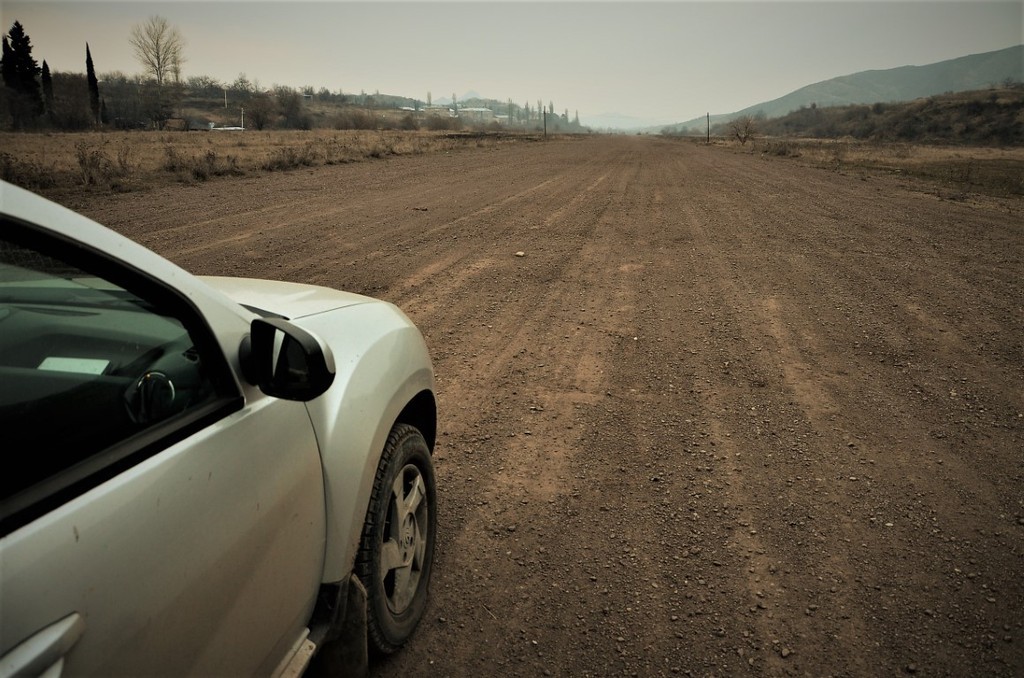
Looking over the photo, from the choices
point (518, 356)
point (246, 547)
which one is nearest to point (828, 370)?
point (518, 356)

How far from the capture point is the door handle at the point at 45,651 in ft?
2.94

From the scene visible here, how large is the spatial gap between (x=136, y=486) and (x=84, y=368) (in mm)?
451

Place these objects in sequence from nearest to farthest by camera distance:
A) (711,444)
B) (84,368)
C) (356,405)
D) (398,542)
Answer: (84,368) < (356,405) < (398,542) < (711,444)

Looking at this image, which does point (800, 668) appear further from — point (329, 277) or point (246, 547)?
point (329, 277)

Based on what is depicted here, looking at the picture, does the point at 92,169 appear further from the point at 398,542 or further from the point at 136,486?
the point at 136,486

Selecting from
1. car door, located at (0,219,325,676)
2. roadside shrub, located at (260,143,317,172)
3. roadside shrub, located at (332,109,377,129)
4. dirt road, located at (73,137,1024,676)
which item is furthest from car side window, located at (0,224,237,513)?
roadside shrub, located at (332,109,377,129)

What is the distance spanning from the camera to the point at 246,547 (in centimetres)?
143

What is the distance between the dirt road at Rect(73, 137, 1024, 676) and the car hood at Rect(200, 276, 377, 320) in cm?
135

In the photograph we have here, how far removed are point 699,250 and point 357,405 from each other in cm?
775

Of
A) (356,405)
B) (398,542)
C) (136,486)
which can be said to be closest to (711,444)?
(398,542)

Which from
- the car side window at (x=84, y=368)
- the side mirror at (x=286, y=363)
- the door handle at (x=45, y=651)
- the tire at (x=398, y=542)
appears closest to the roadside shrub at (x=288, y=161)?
the tire at (x=398, y=542)

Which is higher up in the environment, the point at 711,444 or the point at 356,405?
the point at 356,405

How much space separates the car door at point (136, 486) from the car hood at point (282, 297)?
21.6 inches

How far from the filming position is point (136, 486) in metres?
1.19
